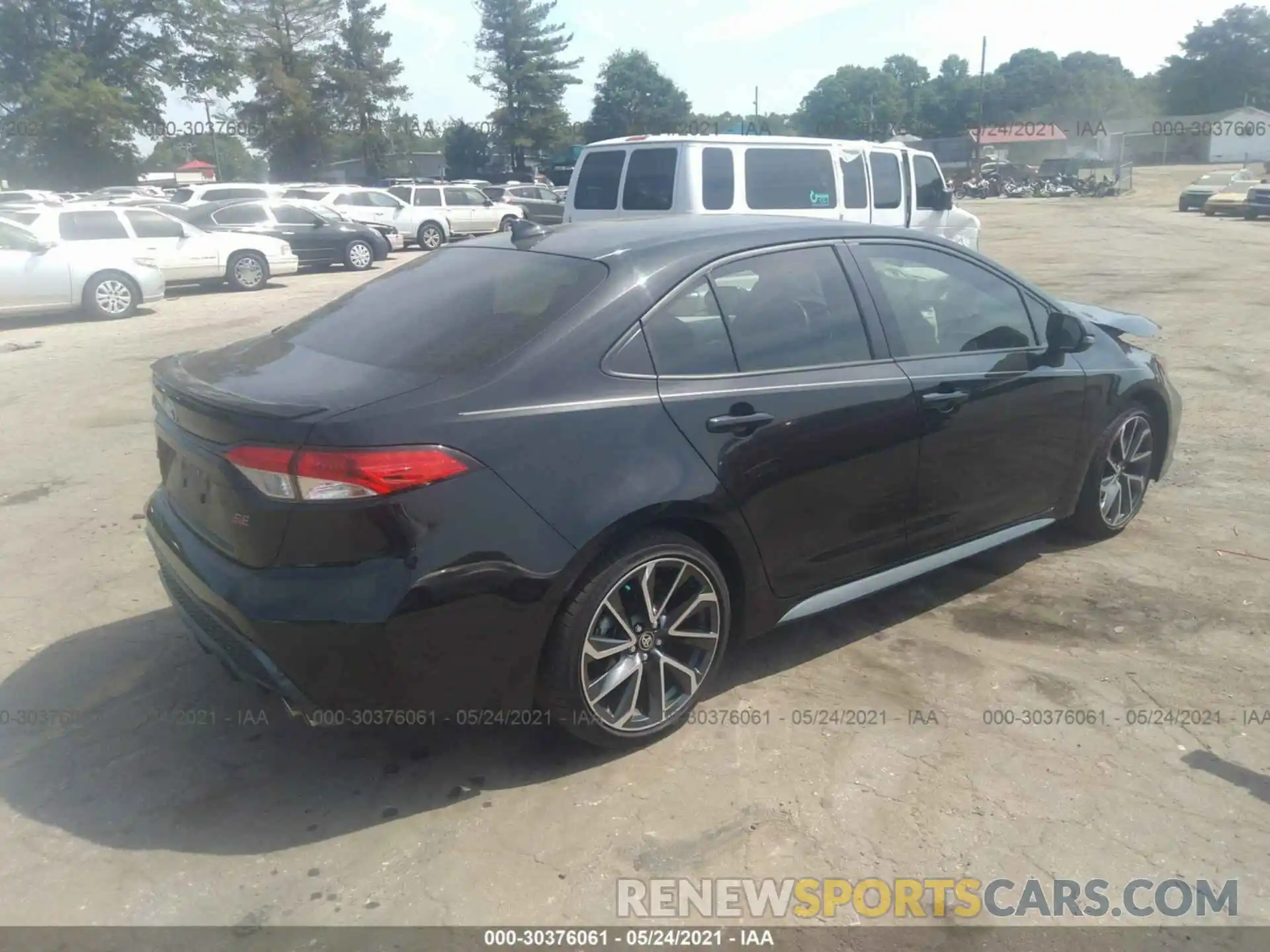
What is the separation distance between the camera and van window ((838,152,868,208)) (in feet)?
37.2

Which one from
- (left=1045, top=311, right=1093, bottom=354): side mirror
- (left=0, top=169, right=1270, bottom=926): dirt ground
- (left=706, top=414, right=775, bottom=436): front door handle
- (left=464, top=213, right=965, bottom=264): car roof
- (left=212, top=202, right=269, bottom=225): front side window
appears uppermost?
(left=212, top=202, right=269, bottom=225): front side window

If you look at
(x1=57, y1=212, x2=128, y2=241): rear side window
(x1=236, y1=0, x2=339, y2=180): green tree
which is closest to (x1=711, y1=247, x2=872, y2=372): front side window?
(x1=57, y1=212, x2=128, y2=241): rear side window

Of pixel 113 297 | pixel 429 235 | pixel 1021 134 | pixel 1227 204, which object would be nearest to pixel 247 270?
pixel 113 297

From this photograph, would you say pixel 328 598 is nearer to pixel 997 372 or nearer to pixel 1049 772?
pixel 1049 772

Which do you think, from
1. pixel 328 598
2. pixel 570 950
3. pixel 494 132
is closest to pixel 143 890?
pixel 328 598

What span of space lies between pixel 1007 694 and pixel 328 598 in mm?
2484

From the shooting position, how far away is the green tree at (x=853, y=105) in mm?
89250

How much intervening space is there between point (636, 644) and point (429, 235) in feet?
76.8

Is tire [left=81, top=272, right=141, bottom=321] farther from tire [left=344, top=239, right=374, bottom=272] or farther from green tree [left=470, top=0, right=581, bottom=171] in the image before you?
green tree [left=470, top=0, right=581, bottom=171]

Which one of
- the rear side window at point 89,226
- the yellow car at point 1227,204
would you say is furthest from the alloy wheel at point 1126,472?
the yellow car at point 1227,204

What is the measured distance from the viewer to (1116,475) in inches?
200

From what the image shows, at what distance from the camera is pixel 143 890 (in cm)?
277

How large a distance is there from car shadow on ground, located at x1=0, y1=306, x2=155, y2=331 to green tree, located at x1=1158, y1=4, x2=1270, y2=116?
10162cm

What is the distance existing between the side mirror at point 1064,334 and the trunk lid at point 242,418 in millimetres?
2925
